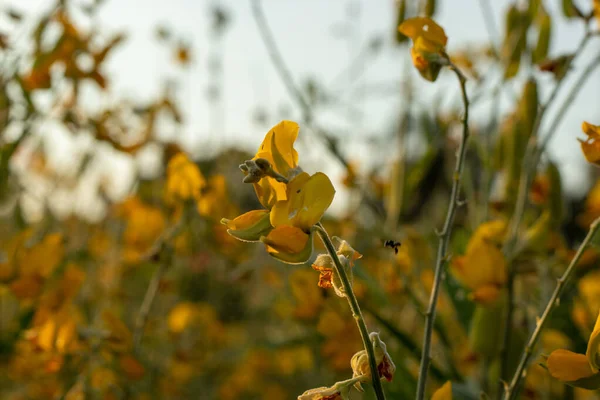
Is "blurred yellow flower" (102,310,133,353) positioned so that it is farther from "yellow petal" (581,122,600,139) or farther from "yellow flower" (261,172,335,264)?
"yellow petal" (581,122,600,139)

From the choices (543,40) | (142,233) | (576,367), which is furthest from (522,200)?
(142,233)

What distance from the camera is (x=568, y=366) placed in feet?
1.44

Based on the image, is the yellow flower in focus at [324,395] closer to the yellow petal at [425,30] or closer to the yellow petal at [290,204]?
the yellow petal at [290,204]

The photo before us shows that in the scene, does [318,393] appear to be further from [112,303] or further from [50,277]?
[112,303]

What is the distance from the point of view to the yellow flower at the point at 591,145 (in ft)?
1.63

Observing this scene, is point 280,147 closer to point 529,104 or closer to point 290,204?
point 290,204

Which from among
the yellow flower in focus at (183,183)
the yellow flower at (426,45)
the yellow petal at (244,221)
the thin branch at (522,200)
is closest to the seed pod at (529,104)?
the thin branch at (522,200)

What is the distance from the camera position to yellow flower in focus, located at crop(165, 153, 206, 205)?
1.04m

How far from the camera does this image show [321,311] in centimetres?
131

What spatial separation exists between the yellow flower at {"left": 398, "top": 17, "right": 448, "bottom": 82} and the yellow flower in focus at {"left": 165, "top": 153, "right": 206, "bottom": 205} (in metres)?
0.56

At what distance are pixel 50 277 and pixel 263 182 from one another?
2.57 ft

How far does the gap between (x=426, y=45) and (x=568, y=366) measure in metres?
0.32

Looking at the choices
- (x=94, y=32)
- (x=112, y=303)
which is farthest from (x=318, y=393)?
(x=112, y=303)

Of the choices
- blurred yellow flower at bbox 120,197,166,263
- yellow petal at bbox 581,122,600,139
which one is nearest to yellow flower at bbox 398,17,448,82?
yellow petal at bbox 581,122,600,139
